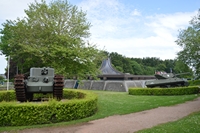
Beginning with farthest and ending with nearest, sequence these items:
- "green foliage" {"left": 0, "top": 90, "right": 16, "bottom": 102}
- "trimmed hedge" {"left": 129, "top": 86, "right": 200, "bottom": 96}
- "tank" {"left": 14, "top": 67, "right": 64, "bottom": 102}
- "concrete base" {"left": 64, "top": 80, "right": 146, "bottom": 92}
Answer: "concrete base" {"left": 64, "top": 80, "right": 146, "bottom": 92} → "trimmed hedge" {"left": 129, "top": 86, "right": 200, "bottom": 96} → "green foliage" {"left": 0, "top": 90, "right": 16, "bottom": 102} → "tank" {"left": 14, "top": 67, "right": 64, "bottom": 102}

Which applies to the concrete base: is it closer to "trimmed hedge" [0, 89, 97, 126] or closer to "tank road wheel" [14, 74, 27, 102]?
"tank road wheel" [14, 74, 27, 102]

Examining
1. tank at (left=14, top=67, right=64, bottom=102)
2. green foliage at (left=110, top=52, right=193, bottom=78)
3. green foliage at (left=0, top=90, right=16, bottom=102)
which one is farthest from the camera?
green foliage at (left=110, top=52, right=193, bottom=78)

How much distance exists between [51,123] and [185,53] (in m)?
20.3

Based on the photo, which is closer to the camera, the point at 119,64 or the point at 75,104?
the point at 75,104

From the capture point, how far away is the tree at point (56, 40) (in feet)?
65.3

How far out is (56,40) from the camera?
20.8m

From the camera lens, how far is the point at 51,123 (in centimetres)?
836

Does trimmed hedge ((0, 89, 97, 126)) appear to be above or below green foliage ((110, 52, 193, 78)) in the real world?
below

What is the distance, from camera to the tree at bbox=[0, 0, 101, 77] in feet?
65.3

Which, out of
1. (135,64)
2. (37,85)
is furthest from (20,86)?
(135,64)

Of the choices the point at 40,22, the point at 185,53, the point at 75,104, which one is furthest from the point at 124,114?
the point at 185,53

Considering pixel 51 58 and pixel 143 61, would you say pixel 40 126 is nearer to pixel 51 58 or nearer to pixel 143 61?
pixel 51 58

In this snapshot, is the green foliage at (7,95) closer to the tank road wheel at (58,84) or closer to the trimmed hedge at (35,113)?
the tank road wheel at (58,84)

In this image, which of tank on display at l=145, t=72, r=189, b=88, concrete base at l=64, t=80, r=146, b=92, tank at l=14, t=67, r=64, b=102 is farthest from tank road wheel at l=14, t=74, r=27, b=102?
concrete base at l=64, t=80, r=146, b=92
